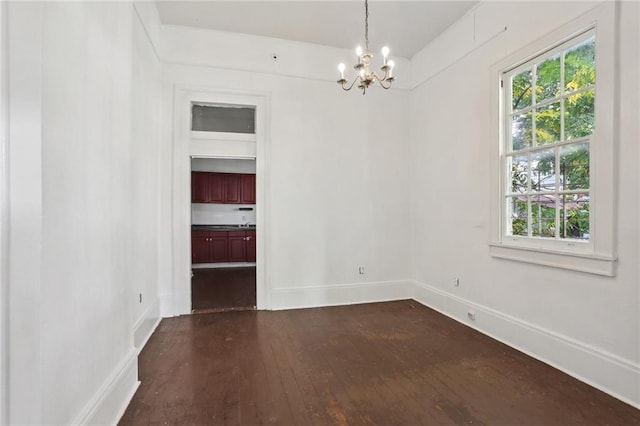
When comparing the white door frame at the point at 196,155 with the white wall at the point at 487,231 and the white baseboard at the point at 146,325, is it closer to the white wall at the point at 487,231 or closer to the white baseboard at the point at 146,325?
the white baseboard at the point at 146,325

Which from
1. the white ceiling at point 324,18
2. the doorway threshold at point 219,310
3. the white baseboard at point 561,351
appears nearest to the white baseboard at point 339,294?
the doorway threshold at point 219,310

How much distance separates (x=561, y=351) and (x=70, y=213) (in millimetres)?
3583

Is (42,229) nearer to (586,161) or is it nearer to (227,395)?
(227,395)

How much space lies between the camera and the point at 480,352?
2.85m

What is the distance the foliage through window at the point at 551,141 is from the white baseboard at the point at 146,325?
12.5 ft

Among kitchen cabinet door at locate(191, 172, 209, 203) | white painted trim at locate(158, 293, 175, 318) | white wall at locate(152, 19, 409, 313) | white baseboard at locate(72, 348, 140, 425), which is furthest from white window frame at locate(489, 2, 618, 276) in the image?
kitchen cabinet door at locate(191, 172, 209, 203)

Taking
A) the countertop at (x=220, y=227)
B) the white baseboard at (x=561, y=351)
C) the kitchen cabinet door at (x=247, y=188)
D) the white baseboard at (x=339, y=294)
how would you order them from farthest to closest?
→ the kitchen cabinet door at (x=247, y=188)
the countertop at (x=220, y=227)
the white baseboard at (x=339, y=294)
the white baseboard at (x=561, y=351)

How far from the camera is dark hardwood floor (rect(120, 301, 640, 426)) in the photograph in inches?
77.4

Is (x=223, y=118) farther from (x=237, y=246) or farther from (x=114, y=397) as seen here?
(x=237, y=246)

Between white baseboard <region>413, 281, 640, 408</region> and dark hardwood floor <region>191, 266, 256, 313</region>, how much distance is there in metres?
2.79

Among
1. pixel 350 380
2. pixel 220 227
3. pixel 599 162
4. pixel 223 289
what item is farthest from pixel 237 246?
pixel 599 162

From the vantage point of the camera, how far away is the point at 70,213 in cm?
149

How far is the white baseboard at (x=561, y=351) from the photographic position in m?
2.13

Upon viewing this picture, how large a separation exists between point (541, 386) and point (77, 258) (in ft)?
10.4
